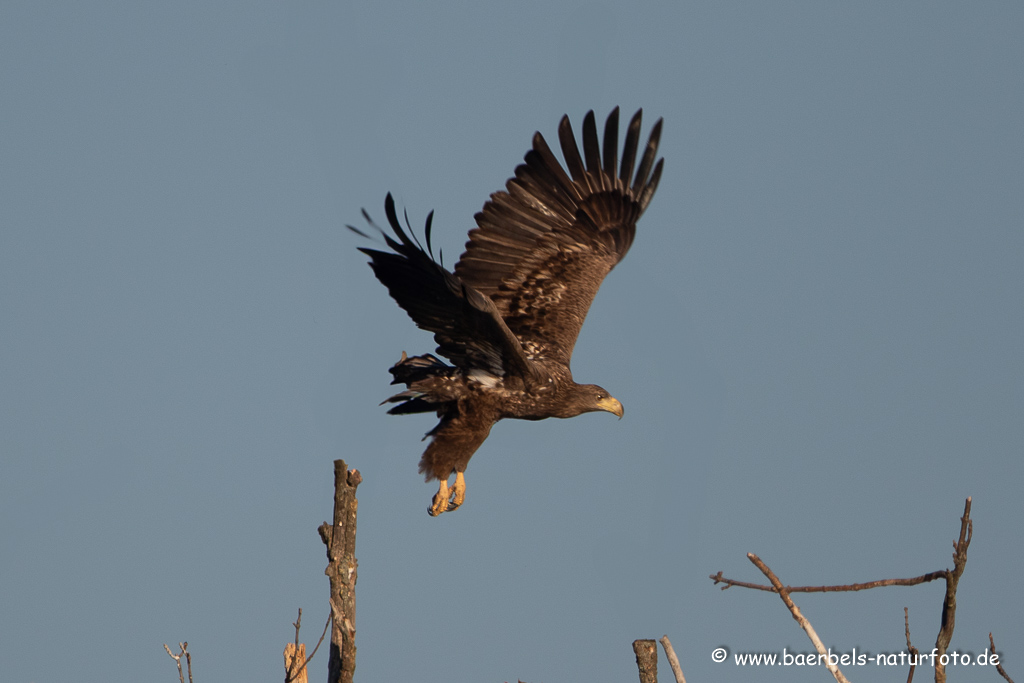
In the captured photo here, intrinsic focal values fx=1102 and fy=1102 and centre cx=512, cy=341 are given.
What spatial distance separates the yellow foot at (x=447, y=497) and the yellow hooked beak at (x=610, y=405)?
4.29ft

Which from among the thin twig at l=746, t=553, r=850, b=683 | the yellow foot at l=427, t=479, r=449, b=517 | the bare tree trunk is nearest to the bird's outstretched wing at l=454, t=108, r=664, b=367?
the yellow foot at l=427, t=479, r=449, b=517

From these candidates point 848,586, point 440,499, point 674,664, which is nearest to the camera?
point 848,586

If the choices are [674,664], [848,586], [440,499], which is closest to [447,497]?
[440,499]

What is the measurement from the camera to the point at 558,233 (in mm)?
9555

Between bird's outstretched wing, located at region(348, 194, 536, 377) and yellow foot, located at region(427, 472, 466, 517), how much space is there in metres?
0.85

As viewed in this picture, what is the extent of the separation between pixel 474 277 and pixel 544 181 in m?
1.12

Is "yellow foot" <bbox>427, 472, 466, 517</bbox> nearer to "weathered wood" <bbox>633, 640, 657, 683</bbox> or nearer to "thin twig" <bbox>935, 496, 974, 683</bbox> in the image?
"weathered wood" <bbox>633, 640, 657, 683</bbox>

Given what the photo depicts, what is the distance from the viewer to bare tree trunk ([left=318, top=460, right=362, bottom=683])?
4.77 meters

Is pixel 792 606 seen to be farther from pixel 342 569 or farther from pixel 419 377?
pixel 419 377

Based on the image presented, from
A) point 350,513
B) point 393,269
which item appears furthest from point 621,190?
point 350,513

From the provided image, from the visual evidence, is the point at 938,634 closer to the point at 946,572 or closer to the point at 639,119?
the point at 946,572

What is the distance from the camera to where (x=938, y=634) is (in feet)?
10.1

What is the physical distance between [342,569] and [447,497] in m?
3.32

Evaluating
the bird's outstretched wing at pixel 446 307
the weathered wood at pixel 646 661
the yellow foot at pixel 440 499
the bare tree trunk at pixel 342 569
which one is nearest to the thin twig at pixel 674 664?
the weathered wood at pixel 646 661
